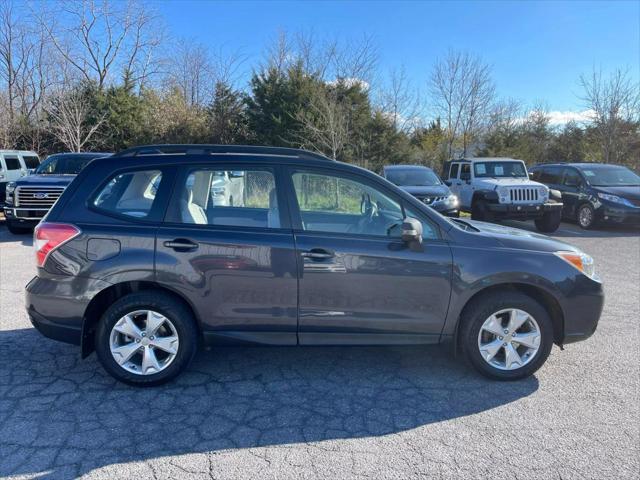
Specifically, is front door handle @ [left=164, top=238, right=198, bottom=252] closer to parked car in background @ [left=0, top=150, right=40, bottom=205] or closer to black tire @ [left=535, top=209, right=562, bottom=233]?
black tire @ [left=535, top=209, right=562, bottom=233]

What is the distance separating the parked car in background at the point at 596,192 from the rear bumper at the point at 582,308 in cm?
992

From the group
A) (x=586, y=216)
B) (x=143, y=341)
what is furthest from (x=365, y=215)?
(x=586, y=216)

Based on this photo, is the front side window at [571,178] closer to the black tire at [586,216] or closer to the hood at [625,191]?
the hood at [625,191]

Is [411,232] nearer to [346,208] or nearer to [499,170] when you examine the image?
[346,208]

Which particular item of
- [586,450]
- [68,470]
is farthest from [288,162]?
[586,450]

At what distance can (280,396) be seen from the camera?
3.38 metres

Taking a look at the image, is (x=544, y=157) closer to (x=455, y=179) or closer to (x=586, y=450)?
(x=455, y=179)

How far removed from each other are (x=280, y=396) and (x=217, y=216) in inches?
56.9

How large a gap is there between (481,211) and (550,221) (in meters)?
1.71

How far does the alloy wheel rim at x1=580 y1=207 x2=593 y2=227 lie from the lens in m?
12.4

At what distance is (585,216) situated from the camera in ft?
41.1

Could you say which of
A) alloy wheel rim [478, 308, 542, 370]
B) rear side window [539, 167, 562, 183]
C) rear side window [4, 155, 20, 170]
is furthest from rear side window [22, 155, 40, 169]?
rear side window [539, 167, 562, 183]

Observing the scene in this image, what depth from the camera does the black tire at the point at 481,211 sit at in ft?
38.7

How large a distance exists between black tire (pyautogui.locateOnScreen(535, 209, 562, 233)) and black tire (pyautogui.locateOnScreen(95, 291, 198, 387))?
10571 millimetres
